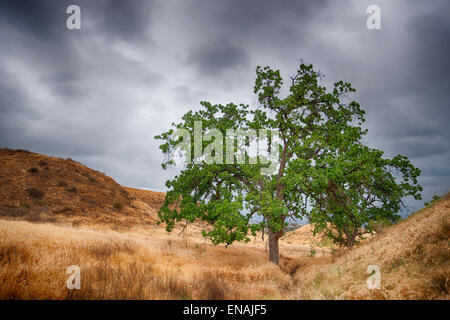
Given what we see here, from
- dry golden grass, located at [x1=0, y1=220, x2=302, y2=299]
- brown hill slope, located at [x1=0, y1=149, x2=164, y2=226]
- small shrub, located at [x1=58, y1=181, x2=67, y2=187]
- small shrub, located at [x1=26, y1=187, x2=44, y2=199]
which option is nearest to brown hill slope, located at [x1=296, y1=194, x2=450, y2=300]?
dry golden grass, located at [x1=0, y1=220, x2=302, y2=299]

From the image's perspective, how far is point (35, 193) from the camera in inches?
987

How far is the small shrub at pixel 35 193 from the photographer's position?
81.2ft

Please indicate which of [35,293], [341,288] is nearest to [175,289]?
[35,293]

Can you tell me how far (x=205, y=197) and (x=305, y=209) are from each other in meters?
5.57

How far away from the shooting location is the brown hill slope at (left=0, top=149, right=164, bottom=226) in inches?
889

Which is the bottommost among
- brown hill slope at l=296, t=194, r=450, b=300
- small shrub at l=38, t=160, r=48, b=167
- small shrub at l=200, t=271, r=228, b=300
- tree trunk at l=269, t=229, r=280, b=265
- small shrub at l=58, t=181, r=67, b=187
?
tree trunk at l=269, t=229, r=280, b=265

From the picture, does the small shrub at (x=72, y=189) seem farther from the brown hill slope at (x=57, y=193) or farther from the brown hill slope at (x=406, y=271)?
the brown hill slope at (x=406, y=271)

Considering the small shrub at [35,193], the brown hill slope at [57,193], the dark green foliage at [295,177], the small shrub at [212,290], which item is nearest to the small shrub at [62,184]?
the brown hill slope at [57,193]

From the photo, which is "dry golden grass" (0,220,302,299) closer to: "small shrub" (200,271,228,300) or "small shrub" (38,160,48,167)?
"small shrub" (200,271,228,300)

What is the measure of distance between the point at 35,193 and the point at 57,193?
7.89ft

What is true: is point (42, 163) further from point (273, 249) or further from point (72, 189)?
point (273, 249)

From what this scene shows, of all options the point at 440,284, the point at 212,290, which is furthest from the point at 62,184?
the point at 440,284

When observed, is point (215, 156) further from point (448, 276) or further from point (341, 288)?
point (448, 276)

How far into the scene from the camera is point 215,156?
1162 cm
